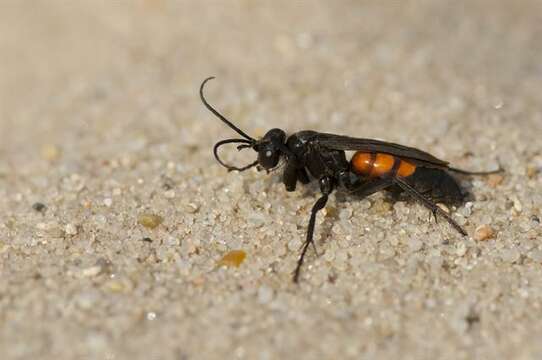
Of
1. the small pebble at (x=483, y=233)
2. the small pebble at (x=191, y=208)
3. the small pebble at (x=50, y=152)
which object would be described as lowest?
the small pebble at (x=50, y=152)

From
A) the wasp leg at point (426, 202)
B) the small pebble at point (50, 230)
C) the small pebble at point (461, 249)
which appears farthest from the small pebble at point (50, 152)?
the small pebble at point (461, 249)

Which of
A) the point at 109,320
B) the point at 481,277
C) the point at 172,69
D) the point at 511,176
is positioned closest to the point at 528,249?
the point at 481,277

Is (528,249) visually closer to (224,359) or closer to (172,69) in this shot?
(224,359)

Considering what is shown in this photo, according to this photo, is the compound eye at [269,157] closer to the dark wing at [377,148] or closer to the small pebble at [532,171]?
the dark wing at [377,148]

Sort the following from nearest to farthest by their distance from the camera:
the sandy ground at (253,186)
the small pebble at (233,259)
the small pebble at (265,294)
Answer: the sandy ground at (253,186) < the small pebble at (265,294) < the small pebble at (233,259)

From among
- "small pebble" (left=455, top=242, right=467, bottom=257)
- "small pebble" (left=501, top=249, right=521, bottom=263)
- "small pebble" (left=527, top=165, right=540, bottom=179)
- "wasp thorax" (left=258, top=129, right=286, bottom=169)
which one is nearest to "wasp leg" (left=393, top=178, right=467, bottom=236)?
"small pebble" (left=455, top=242, right=467, bottom=257)

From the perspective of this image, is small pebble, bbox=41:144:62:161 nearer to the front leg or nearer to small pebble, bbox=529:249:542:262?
the front leg

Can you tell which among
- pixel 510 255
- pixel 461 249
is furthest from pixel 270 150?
pixel 510 255
